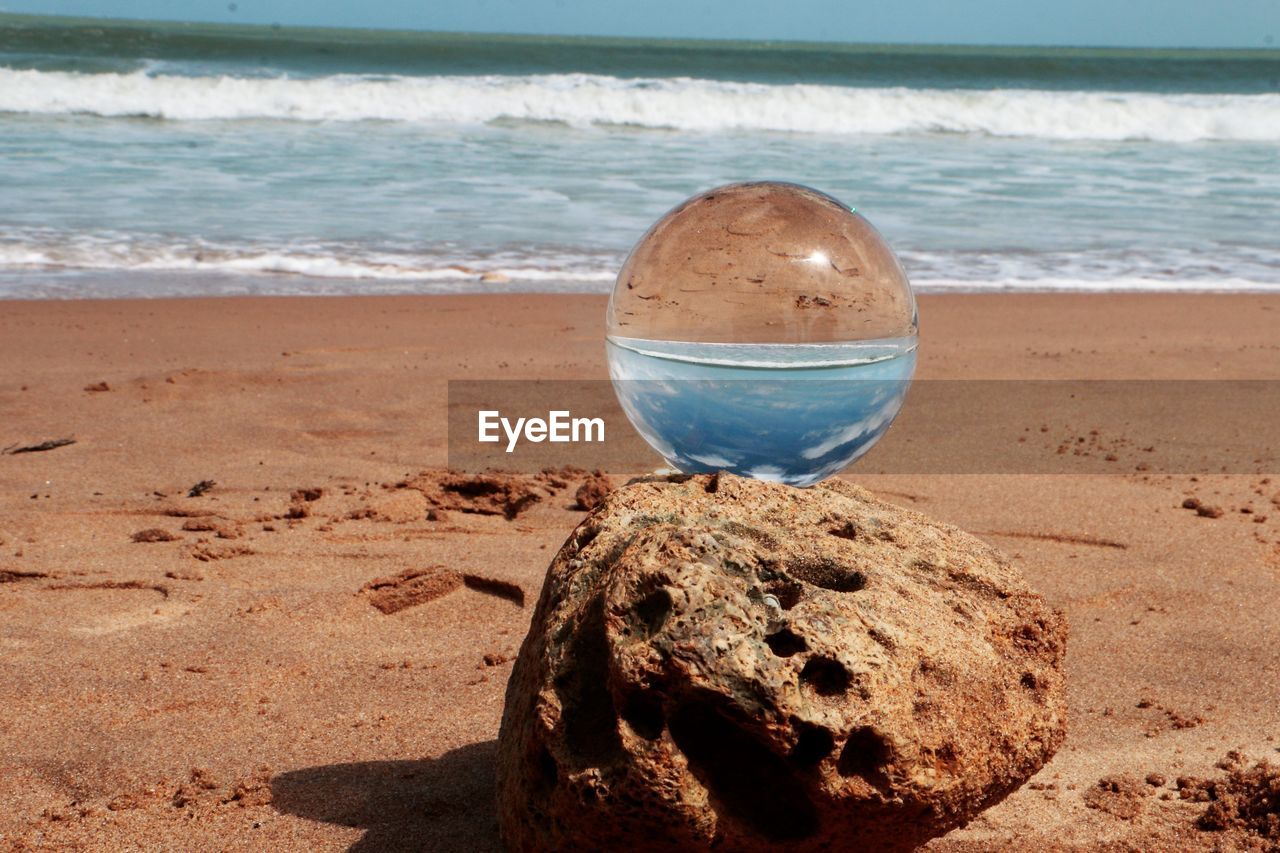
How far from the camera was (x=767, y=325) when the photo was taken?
2697 mm

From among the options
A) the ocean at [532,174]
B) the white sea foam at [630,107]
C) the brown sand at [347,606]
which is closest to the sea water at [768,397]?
the brown sand at [347,606]

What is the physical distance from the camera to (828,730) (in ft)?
6.45

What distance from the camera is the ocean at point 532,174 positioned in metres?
9.97

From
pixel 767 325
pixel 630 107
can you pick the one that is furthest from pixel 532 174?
pixel 767 325

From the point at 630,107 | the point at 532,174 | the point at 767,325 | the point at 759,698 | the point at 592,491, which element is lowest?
the point at 592,491

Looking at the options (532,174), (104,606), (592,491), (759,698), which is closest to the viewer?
(759,698)

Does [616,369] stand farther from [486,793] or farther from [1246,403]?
[1246,403]

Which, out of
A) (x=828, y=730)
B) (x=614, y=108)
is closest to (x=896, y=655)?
(x=828, y=730)

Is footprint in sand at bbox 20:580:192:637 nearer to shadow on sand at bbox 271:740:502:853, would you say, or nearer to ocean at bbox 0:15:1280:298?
shadow on sand at bbox 271:740:502:853

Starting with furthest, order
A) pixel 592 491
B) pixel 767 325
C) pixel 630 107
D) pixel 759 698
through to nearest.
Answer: pixel 630 107, pixel 592 491, pixel 767 325, pixel 759 698

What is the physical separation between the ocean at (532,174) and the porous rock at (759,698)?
23.7 feet

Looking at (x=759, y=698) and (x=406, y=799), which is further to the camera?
(x=406, y=799)

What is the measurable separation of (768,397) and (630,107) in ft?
72.4

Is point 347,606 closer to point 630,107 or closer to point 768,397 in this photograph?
point 768,397
